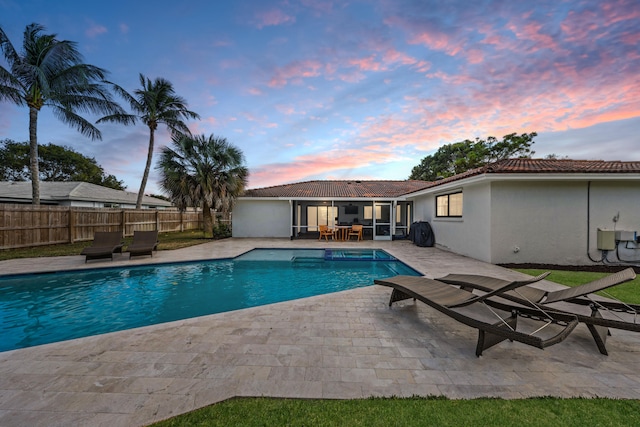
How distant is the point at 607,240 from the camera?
306 inches

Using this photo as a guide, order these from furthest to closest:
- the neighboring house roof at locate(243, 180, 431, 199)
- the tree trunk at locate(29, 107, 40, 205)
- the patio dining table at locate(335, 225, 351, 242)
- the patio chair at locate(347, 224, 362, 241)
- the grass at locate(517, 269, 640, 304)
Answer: the neighboring house roof at locate(243, 180, 431, 199) → the patio dining table at locate(335, 225, 351, 242) → the patio chair at locate(347, 224, 362, 241) → the tree trunk at locate(29, 107, 40, 205) → the grass at locate(517, 269, 640, 304)

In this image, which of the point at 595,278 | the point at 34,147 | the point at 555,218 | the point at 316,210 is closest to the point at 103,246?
the point at 34,147

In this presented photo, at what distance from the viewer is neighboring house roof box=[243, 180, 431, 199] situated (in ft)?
52.2

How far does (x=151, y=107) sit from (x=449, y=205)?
18.8 metres

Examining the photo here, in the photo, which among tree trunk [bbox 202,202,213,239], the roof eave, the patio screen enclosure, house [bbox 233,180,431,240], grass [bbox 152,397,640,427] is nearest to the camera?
grass [bbox 152,397,640,427]

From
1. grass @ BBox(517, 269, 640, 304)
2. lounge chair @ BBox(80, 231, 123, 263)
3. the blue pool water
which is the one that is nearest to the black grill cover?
the blue pool water

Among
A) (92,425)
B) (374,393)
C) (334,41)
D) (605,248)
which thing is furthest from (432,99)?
(92,425)

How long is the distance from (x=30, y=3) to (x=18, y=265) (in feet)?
33.3

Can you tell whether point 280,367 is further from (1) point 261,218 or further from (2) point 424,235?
(1) point 261,218

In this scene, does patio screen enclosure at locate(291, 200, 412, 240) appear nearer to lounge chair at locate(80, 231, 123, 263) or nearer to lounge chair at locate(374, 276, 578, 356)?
lounge chair at locate(80, 231, 123, 263)

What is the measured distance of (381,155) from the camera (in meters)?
18.8

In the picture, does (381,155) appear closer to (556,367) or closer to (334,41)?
(334,41)

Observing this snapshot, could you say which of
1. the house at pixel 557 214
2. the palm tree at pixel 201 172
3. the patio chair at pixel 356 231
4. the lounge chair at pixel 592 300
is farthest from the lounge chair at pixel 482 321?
the palm tree at pixel 201 172

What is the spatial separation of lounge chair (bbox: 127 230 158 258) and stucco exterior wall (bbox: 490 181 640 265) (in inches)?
467
